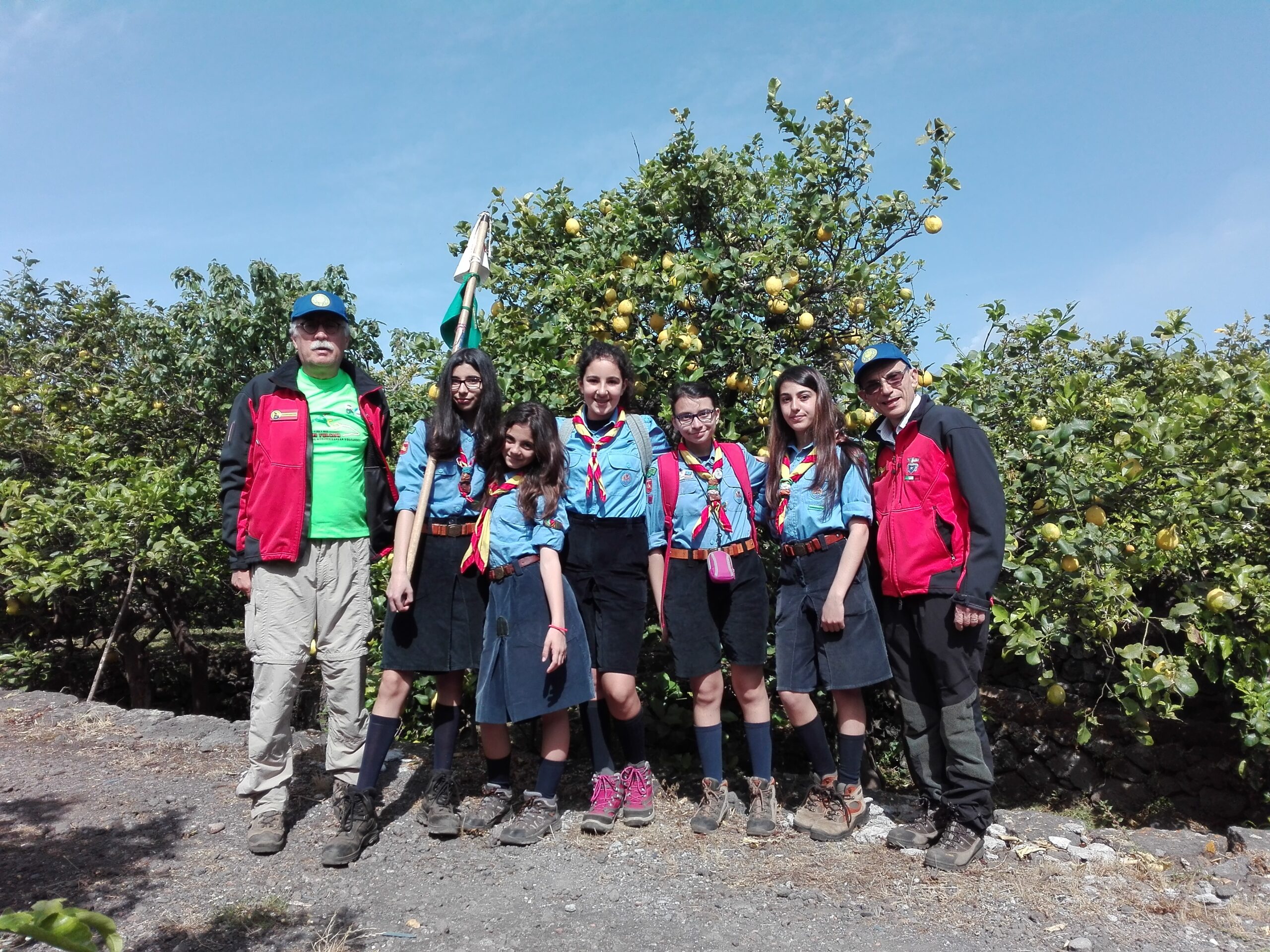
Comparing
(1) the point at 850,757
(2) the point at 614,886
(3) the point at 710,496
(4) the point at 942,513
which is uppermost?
(3) the point at 710,496

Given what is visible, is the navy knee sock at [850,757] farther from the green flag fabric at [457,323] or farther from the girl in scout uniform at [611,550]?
the green flag fabric at [457,323]

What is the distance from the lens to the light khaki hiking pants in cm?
334

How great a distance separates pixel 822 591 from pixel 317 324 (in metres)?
2.20

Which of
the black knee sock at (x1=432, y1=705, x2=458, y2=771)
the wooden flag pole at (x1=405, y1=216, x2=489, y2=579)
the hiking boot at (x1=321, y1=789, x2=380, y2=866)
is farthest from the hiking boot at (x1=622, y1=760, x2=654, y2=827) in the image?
the wooden flag pole at (x1=405, y1=216, x2=489, y2=579)

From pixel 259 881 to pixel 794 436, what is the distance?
8.19 ft

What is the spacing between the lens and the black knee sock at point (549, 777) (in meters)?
3.52

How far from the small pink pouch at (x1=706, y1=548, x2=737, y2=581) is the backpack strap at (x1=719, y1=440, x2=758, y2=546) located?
19 centimetres

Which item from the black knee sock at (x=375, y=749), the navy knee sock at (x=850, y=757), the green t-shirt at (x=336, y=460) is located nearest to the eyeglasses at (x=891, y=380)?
the navy knee sock at (x=850, y=757)

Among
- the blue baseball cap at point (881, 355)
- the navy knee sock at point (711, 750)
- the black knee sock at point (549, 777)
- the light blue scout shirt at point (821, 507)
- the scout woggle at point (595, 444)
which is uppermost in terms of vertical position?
the blue baseball cap at point (881, 355)

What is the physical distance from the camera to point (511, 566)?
11.2 ft

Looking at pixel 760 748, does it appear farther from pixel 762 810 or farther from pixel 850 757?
pixel 850 757

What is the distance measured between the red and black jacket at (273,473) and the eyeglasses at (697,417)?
1.16 meters

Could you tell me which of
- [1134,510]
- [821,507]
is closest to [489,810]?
[821,507]

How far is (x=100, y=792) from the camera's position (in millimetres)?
3975
